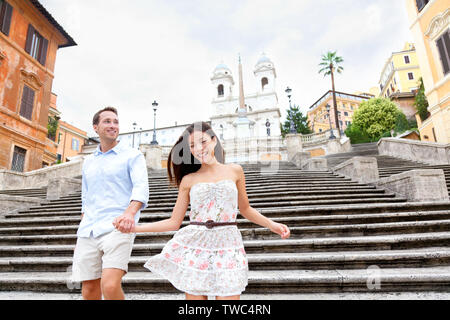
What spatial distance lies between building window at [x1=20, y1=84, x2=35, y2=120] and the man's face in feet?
62.1

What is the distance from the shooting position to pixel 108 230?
81.8 inches

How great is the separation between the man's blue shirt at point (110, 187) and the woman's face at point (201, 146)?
0.55m

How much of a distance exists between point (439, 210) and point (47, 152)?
25.0 metres

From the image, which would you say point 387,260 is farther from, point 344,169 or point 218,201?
point 344,169

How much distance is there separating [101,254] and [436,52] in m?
18.8

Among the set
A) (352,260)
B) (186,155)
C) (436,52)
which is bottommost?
(352,260)

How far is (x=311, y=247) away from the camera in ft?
14.3

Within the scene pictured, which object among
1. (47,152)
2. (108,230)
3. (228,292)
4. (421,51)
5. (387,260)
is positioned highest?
(421,51)

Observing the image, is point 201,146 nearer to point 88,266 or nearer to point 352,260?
point 88,266

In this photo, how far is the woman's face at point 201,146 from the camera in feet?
6.24

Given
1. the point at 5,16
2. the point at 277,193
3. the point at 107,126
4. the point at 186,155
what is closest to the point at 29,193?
the point at 277,193


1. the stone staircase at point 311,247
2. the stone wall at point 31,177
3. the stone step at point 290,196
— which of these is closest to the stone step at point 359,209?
the stone staircase at point 311,247

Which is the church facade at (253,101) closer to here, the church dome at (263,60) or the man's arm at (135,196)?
the church dome at (263,60)
